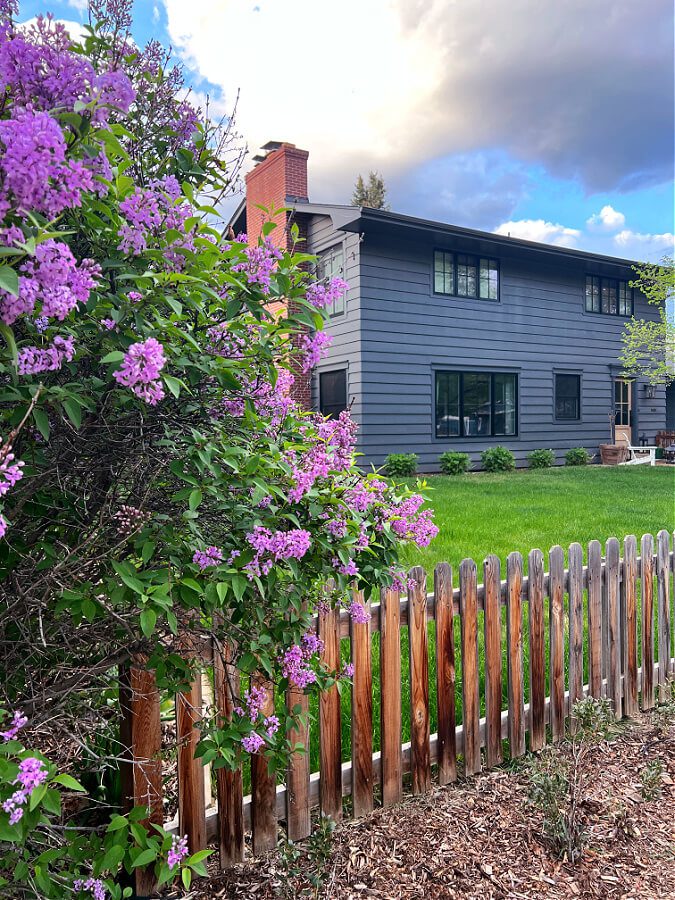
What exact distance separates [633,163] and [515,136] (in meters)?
26.1

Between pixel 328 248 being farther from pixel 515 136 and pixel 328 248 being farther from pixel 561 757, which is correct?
pixel 561 757

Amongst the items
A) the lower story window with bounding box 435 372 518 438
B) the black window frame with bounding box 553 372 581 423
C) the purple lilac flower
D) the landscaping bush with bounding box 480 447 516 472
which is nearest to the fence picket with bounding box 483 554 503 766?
the purple lilac flower

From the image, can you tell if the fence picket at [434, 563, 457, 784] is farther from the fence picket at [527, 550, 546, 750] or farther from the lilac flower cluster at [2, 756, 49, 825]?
the lilac flower cluster at [2, 756, 49, 825]

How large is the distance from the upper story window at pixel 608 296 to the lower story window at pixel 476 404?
4.33 m

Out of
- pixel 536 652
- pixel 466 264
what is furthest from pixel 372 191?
pixel 536 652

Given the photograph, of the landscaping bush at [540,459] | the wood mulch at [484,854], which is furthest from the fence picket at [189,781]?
the landscaping bush at [540,459]

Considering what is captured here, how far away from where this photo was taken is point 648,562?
389 cm

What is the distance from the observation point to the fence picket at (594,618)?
3.56 meters

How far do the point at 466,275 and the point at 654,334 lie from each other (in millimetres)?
5992

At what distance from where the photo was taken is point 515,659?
3.19m

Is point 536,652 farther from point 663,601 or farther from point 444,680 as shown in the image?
point 663,601

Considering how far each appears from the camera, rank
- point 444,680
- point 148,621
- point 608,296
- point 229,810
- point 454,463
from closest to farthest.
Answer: point 148,621 < point 229,810 < point 444,680 < point 454,463 < point 608,296

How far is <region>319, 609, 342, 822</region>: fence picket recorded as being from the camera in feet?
8.24

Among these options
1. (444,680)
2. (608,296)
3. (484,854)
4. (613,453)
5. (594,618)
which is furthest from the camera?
(608,296)
